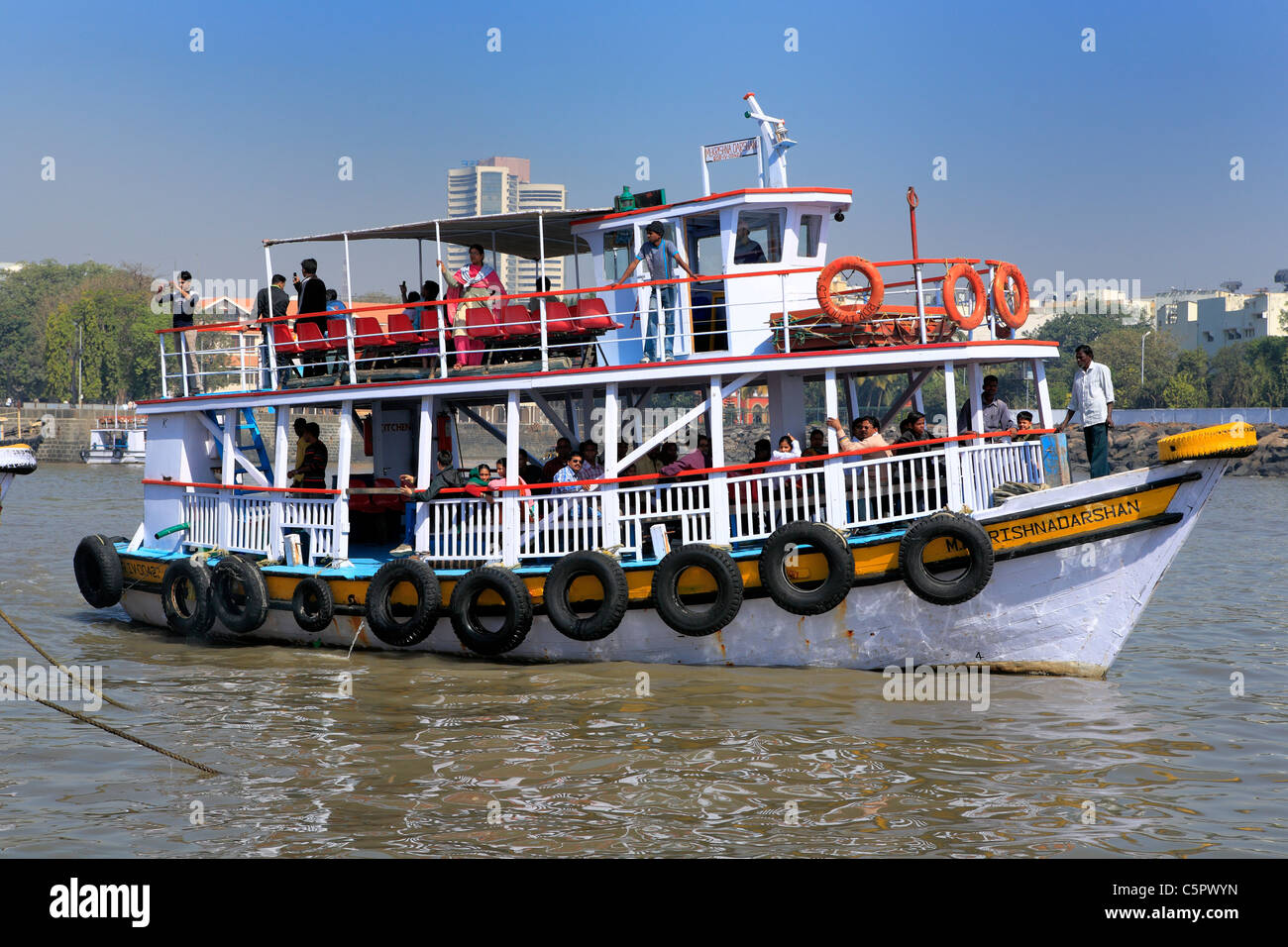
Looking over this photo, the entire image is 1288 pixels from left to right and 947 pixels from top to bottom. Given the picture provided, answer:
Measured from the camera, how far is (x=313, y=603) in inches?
498

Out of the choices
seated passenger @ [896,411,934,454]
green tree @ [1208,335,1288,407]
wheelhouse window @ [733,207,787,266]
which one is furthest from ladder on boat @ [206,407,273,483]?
green tree @ [1208,335,1288,407]

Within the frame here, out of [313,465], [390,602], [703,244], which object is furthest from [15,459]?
[703,244]

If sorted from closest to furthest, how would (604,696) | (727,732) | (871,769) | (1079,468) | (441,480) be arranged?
(871,769)
(727,732)
(604,696)
(441,480)
(1079,468)

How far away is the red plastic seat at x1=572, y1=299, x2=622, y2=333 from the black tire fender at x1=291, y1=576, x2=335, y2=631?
12.7ft

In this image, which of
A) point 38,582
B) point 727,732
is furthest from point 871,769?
point 38,582

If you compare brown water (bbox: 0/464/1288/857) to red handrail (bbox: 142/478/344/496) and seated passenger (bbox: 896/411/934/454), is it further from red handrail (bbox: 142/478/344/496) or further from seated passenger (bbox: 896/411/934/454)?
seated passenger (bbox: 896/411/934/454)

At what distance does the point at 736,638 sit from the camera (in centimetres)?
1115

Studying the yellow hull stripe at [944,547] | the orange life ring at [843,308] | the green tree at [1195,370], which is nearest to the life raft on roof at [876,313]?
the orange life ring at [843,308]

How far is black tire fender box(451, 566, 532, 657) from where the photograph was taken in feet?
37.9

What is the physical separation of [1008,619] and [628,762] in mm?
3851

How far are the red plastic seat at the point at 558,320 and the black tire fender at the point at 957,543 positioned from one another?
4.12m
